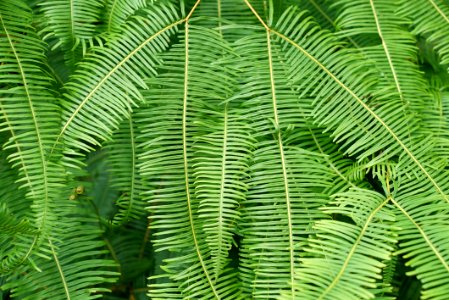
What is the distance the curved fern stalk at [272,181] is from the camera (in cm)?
113

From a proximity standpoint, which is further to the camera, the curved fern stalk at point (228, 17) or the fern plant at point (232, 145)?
the curved fern stalk at point (228, 17)

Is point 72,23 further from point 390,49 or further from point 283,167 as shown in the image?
point 390,49

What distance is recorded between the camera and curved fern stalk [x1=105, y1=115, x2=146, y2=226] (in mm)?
1311

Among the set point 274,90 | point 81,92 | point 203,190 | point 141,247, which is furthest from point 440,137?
point 141,247

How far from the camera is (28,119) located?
119 centimetres

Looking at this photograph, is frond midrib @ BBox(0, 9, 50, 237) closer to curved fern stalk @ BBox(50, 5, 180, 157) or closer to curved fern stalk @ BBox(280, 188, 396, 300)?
curved fern stalk @ BBox(50, 5, 180, 157)

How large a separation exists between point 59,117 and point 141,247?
2.31 feet

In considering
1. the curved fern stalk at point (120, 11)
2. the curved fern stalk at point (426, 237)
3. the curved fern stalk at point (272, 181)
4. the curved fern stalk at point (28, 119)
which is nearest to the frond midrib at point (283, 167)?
the curved fern stalk at point (272, 181)

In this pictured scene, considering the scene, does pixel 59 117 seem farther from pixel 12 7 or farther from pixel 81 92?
pixel 12 7

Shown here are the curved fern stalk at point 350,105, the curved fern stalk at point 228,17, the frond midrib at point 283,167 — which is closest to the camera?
the frond midrib at point 283,167

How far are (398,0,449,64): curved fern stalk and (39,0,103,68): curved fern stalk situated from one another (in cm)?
78

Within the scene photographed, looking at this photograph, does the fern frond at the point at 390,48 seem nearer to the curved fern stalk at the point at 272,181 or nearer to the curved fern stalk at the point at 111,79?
the curved fern stalk at the point at 272,181

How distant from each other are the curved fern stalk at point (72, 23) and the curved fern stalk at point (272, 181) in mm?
364

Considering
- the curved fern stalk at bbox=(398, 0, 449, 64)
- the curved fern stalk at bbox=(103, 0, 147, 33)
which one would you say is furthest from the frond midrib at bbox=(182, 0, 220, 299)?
the curved fern stalk at bbox=(398, 0, 449, 64)
